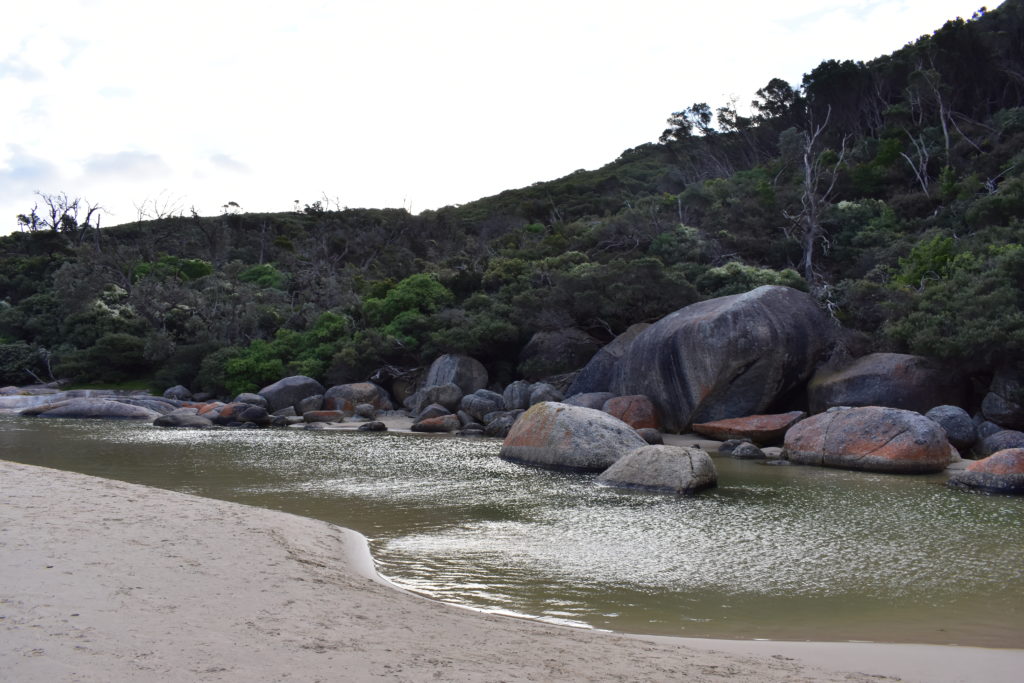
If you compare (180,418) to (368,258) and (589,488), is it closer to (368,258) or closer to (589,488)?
(589,488)

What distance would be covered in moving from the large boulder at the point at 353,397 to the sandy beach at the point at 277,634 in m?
21.4

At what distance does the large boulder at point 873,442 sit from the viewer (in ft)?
47.4

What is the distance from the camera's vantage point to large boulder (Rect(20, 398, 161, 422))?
93.6 ft

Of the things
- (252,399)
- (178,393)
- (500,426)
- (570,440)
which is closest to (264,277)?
(178,393)

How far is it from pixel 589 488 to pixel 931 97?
40.5 meters

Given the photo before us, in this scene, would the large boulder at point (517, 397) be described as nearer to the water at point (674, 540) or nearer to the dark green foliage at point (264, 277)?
the water at point (674, 540)

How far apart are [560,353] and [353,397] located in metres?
8.45

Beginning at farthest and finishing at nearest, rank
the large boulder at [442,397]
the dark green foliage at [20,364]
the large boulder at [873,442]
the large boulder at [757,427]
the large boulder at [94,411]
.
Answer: the dark green foliage at [20,364] → the large boulder at [94,411] → the large boulder at [442,397] → the large boulder at [757,427] → the large boulder at [873,442]

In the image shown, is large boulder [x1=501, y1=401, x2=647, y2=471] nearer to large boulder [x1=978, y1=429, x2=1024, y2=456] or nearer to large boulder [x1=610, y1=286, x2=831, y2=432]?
large boulder [x1=610, y1=286, x2=831, y2=432]

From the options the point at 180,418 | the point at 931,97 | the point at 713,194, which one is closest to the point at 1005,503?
the point at 180,418

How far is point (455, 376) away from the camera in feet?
91.9

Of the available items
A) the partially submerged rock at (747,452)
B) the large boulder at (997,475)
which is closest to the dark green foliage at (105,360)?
the partially submerged rock at (747,452)

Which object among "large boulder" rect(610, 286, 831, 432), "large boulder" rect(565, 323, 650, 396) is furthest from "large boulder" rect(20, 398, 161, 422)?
"large boulder" rect(610, 286, 831, 432)

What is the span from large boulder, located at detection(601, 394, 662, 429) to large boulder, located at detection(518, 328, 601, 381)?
5671 millimetres
